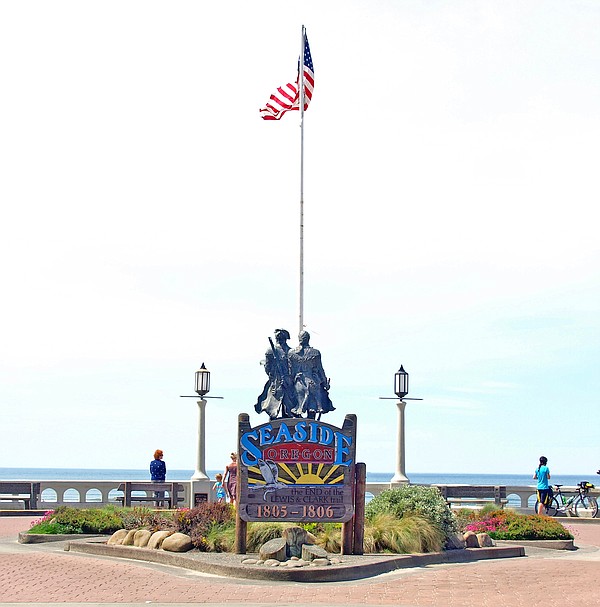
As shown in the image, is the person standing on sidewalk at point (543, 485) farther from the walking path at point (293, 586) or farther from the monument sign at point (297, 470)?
the monument sign at point (297, 470)

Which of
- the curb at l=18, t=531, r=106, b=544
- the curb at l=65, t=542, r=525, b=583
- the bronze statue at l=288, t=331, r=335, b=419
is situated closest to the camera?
the curb at l=65, t=542, r=525, b=583

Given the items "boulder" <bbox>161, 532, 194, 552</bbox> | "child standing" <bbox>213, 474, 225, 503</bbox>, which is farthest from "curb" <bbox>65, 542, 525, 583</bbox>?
"child standing" <bbox>213, 474, 225, 503</bbox>

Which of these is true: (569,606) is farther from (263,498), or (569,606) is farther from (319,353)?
(319,353)

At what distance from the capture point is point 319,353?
974 inches

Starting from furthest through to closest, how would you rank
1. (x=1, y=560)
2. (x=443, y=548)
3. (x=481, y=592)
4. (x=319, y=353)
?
(x=319, y=353) < (x=443, y=548) < (x=1, y=560) < (x=481, y=592)

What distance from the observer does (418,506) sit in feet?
59.2

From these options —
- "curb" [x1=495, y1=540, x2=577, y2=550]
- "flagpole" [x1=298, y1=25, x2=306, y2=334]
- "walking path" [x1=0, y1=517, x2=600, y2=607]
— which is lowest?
"walking path" [x1=0, y1=517, x2=600, y2=607]

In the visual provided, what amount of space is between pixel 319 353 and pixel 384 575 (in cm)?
1011

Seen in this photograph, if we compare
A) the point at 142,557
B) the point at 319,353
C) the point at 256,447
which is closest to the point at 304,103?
the point at 319,353

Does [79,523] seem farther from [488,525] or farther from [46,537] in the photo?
[488,525]

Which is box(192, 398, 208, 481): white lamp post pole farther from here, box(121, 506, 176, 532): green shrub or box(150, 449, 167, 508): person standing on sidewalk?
box(121, 506, 176, 532): green shrub

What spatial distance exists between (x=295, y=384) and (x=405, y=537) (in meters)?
7.98

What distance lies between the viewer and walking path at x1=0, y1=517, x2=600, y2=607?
12.6 metres

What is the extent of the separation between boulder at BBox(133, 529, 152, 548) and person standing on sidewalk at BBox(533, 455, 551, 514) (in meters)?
11.2
